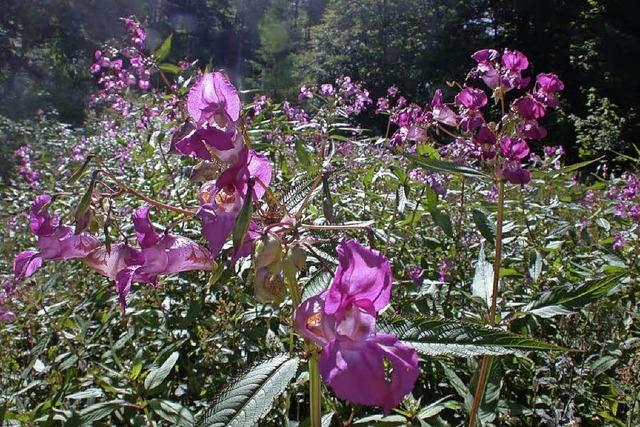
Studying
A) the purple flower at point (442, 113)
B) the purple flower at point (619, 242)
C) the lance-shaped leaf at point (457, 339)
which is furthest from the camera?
the purple flower at point (619, 242)

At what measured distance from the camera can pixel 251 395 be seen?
0.80m

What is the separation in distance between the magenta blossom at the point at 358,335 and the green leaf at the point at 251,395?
0.10m

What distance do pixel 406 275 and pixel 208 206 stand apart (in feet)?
5.12

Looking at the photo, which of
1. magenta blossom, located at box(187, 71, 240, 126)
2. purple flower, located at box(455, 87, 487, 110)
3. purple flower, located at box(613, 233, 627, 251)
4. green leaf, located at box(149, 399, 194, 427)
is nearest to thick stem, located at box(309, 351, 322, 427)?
magenta blossom, located at box(187, 71, 240, 126)

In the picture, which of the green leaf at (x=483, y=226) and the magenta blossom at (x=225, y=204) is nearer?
the magenta blossom at (x=225, y=204)

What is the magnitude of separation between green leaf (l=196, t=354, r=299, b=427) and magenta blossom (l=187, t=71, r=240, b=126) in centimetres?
38

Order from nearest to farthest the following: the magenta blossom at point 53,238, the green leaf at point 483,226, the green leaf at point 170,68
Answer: the magenta blossom at point 53,238 → the green leaf at point 483,226 → the green leaf at point 170,68

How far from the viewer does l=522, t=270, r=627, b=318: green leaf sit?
1150mm

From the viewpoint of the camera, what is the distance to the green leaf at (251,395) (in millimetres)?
756

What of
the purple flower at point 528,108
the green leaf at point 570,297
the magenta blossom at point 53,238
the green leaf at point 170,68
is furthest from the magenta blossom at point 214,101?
the green leaf at point 170,68

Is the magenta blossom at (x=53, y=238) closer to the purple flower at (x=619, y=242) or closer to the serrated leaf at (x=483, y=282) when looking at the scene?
the serrated leaf at (x=483, y=282)

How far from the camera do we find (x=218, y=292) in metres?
2.47

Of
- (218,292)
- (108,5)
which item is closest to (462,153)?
(218,292)

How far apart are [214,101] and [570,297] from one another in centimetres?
87
